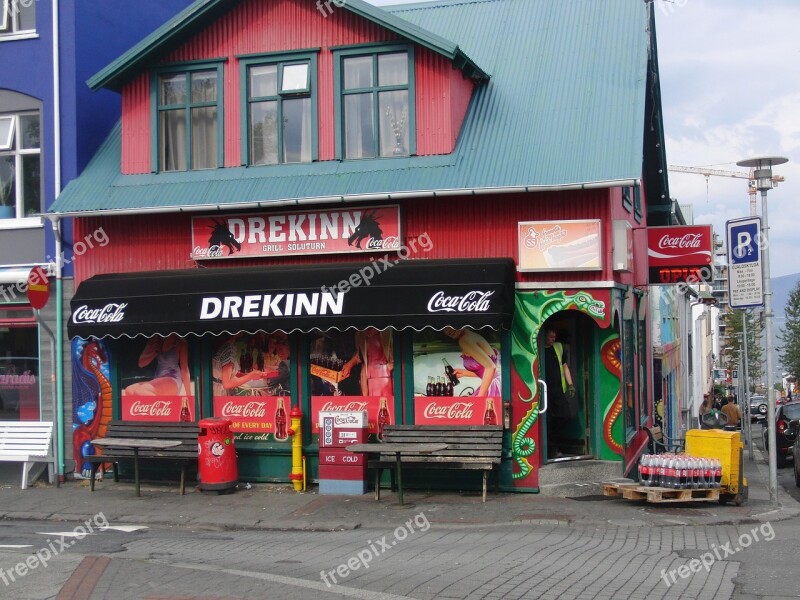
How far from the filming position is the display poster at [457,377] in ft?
43.9

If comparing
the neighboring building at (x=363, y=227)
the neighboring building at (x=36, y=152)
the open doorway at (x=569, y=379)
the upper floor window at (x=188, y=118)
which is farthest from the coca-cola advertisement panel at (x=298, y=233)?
the open doorway at (x=569, y=379)

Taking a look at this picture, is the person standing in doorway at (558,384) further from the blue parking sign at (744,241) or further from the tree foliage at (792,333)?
the tree foliage at (792,333)

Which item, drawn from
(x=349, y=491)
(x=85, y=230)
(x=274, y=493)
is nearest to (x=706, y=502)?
(x=349, y=491)

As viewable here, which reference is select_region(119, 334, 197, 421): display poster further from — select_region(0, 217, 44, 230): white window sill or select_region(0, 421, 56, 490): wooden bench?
select_region(0, 217, 44, 230): white window sill

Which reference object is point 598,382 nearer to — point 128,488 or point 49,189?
point 128,488

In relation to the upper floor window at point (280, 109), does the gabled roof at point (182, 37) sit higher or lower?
higher

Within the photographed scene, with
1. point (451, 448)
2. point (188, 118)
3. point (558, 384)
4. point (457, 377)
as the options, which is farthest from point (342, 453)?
point (188, 118)

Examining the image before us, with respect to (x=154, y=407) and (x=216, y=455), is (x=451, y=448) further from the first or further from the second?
(x=154, y=407)

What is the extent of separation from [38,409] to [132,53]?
5.95 m

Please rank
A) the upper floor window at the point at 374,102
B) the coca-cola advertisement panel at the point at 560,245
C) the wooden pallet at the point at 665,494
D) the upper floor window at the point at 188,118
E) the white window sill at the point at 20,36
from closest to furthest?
the wooden pallet at the point at 665,494 < the coca-cola advertisement panel at the point at 560,245 < the upper floor window at the point at 374,102 < the upper floor window at the point at 188,118 < the white window sill at the point at 20,36

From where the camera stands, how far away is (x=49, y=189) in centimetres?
1566

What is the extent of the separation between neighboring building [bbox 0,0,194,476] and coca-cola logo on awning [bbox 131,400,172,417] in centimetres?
127

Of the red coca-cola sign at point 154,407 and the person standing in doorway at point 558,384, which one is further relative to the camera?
the red coca-cola sign at point 154,407

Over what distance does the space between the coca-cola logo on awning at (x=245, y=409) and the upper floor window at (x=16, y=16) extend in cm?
724
